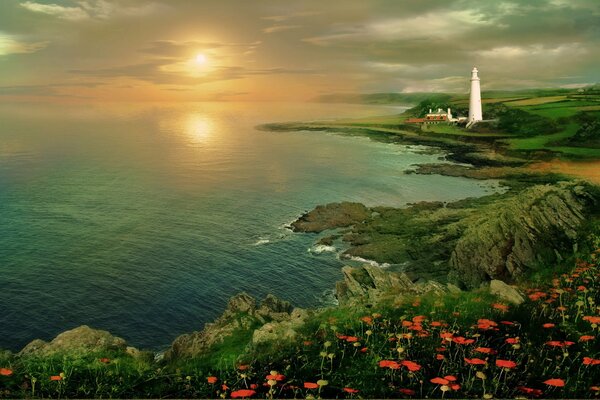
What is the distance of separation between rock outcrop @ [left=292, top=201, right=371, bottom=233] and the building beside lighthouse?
6847 cm

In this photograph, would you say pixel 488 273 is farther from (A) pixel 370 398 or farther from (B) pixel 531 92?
(B) pixel 531 92

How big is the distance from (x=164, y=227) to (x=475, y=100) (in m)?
88.8

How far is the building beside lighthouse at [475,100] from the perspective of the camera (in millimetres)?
115812

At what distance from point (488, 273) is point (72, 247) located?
118 ft

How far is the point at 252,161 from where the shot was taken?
99.1m

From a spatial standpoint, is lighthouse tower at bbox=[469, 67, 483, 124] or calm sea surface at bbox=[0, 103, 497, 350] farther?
lighthouse tower at bbox=[469, 67, 483, 124]

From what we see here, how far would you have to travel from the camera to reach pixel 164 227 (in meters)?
53.1

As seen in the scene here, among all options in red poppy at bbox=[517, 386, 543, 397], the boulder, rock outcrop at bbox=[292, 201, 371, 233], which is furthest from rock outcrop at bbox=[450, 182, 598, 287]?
red poppy at bbox=[517, 386, 543, 397]

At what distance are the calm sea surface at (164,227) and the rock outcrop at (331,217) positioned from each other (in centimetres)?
283

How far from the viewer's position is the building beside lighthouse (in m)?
116

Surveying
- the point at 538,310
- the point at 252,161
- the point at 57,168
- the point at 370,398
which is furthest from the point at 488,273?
the point at 57,168

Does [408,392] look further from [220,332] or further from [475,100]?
[475,100]

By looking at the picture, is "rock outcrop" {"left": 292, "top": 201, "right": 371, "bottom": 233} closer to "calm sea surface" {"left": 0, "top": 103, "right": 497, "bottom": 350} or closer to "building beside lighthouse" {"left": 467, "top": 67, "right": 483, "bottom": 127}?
"calm sea surface" {"left": 0, "top": 103, "right": 497, "bottom": 350}

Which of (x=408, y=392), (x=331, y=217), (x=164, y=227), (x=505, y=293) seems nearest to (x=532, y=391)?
(x=408, y=392)
